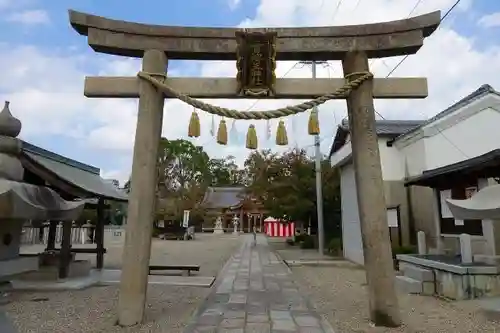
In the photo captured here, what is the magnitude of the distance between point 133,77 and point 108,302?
4.52 meters

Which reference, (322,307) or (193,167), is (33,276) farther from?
(193,167)

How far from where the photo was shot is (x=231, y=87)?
6.43m

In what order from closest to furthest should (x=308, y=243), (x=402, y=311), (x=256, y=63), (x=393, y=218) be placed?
(x=256, y=63), (x=402, y=311), (x=393, y=218), (x=308, y=243)

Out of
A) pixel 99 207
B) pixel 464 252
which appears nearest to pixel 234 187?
pixel 99 207

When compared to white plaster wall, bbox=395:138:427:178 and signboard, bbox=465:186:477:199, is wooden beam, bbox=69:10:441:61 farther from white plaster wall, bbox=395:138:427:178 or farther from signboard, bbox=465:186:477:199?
white plaster wall, bbox=395:138:427:178

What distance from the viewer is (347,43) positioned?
6.44 metres

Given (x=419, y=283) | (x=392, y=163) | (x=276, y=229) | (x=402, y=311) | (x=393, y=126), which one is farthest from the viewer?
(x=276, y=229)

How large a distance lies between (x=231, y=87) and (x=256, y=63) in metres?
0.56

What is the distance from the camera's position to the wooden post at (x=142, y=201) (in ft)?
19.1

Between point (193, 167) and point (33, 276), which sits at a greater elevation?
point (193, 167)

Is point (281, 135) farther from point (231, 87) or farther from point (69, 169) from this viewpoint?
point (69, 169)

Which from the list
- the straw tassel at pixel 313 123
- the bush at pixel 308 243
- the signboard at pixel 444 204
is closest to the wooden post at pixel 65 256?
the straw tassel at pixel 313 123

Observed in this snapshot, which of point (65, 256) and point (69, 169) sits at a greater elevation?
point (69, 169)

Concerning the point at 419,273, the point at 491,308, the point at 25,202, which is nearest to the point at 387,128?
the point at 419,273
